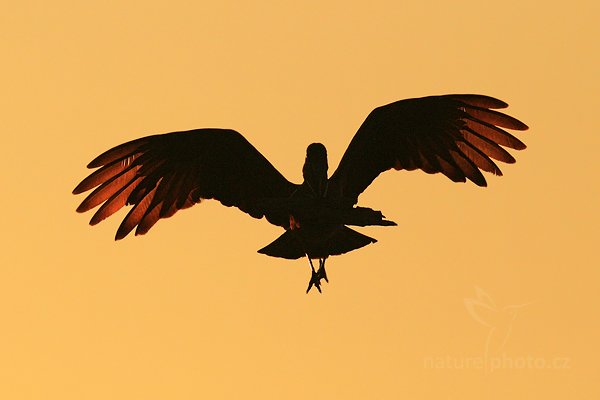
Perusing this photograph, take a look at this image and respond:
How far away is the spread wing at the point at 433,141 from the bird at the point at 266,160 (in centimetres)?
1

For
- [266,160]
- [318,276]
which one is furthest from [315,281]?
[266,160]

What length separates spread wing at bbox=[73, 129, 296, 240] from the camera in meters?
13.7

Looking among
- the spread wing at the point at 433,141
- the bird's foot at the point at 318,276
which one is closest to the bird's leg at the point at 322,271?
the bird's foot at the point at 318,276

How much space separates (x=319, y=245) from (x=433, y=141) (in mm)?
1951

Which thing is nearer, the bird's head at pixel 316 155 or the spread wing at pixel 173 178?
the bird's head at pixel 316 155

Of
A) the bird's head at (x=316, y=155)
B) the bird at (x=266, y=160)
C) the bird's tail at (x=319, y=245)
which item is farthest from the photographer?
the bird at (x=266, y=160)

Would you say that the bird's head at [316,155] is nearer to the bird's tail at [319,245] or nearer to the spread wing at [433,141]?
the bird's tail at [319,245]

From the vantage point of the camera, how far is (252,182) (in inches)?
542

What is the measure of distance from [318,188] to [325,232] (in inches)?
19.3

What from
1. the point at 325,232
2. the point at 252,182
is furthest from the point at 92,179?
the point at 325,232

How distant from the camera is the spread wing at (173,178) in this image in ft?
44.9

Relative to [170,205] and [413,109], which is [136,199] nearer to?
[170,205]

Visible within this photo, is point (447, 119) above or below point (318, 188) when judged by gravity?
above

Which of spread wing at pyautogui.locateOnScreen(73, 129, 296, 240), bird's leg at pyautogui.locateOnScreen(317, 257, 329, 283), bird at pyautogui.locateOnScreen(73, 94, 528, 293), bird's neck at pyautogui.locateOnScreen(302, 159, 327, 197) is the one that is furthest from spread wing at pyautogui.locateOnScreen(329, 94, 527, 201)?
bird's leg at pyautogui.locateOnScreen(317, 257, 329, 283)
